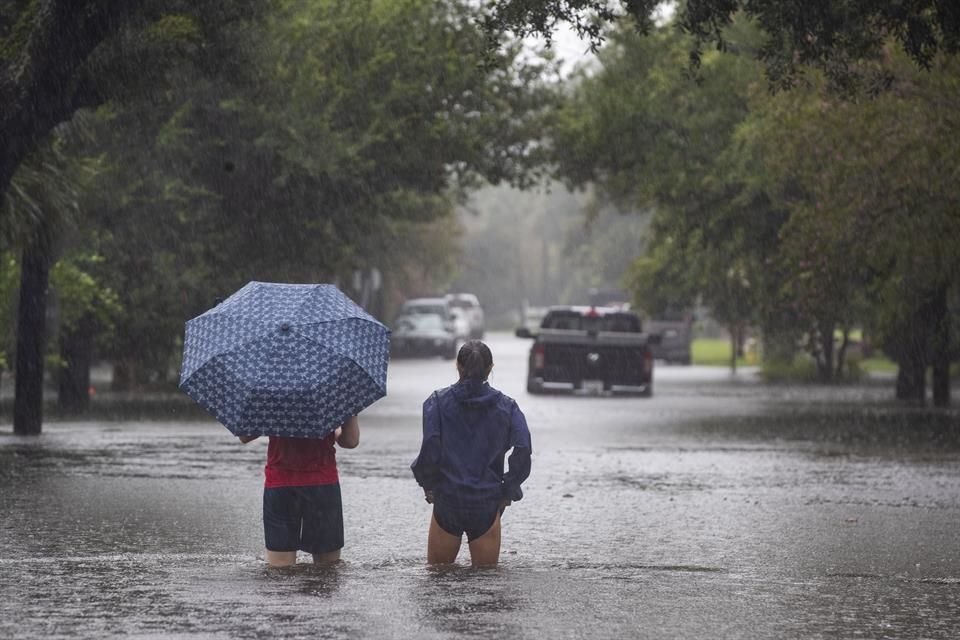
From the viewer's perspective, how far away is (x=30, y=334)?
23172 millimetres

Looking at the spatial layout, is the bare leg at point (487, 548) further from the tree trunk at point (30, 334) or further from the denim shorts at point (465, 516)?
the tree trunk at point (30, 334)

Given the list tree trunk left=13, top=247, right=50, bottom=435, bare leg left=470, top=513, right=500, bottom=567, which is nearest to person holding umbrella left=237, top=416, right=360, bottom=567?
bare leg left=470, top=513, right=500, bottom=567

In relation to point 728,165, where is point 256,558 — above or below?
below

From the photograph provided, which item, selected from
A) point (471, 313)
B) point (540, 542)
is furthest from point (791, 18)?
point (471, 313)

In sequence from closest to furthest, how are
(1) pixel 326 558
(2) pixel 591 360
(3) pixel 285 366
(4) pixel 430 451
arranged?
(3) pixel 285 366 < (4) pixel 430 451 < (1) pixel 326 558 < (2) pixel 591 360

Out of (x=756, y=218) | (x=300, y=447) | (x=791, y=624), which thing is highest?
(x=756, y=218)

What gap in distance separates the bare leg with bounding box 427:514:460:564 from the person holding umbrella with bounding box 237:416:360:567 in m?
0.54

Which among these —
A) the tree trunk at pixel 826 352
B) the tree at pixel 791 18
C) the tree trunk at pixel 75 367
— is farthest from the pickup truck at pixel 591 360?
the tree at pixel 791 18

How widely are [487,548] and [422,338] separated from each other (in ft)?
163

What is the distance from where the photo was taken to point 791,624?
9.06 metres

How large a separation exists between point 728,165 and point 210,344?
77.0 feet

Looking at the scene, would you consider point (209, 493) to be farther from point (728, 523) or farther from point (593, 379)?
point (593, 379)

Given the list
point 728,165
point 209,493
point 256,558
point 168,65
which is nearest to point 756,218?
point 728,165

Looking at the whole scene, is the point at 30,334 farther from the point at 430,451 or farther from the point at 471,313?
the point at 471,313
